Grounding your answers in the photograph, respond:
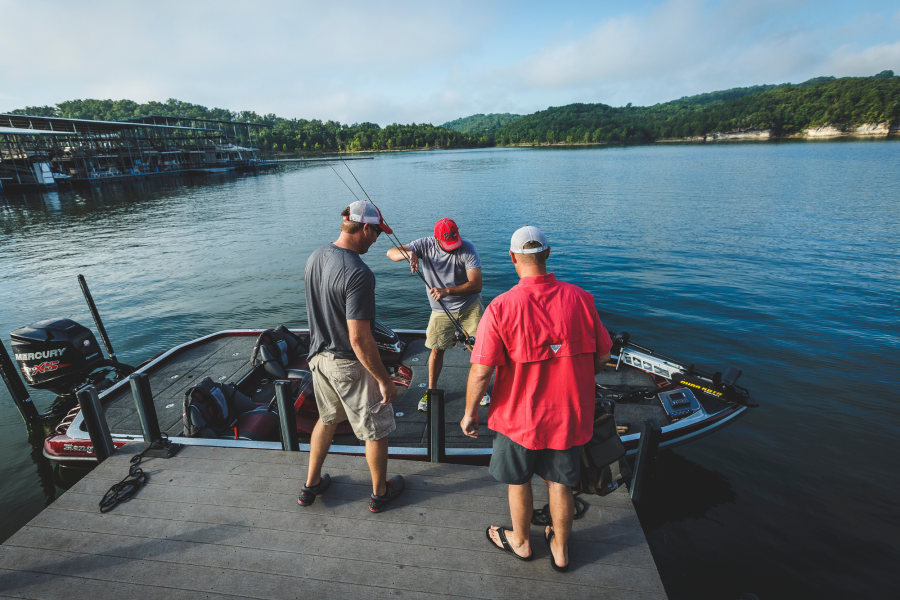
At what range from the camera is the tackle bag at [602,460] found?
2801mm

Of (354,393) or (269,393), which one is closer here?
(354,393)

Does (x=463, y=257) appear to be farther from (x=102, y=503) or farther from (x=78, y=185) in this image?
(x=78, y=185)

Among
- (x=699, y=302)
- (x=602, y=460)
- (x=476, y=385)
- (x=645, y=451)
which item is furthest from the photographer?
(x=699, y=302)

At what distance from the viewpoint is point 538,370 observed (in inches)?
102

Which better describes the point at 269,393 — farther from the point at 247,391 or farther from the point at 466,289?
the point at 466,289

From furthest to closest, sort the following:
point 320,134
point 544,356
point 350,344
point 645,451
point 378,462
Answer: point 320,134 < point 645,451 < point 378,462 < point 350,344 < point 544,356

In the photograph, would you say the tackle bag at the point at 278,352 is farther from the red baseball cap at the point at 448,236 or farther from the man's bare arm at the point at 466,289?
the red baseball cap at the point at 448,236

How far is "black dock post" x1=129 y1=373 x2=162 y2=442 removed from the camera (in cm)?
441

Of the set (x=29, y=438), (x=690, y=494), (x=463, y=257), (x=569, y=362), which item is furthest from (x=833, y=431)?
(x=29, y=438)

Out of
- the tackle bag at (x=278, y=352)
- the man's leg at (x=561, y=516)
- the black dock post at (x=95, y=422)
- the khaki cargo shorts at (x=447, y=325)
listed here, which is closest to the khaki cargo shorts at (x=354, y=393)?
the man's leg at (x=561, y=516)

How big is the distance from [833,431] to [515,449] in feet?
26.2

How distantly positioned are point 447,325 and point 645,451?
8.76ft

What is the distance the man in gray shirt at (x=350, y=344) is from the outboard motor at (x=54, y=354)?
5967mm

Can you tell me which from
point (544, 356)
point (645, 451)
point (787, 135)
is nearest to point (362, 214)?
point (544, 356)
